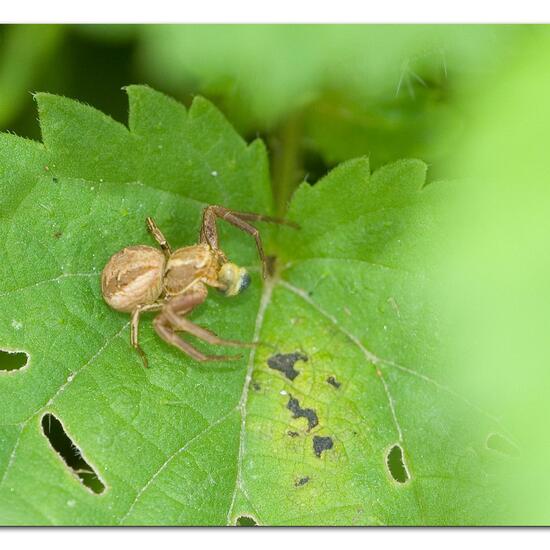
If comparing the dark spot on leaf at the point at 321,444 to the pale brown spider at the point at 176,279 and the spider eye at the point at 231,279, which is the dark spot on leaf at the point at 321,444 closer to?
the pale brown spider at the point at 176,279

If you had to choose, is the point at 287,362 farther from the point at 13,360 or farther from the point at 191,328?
the point at 13,360

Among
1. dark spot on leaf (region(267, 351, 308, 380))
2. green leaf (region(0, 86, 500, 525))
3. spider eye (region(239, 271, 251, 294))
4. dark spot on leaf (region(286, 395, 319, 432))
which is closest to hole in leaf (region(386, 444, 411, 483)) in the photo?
green leaf (region(0, 86, 500, 525))

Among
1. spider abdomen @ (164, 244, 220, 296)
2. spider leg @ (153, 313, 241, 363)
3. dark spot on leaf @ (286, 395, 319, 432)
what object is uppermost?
spider abdomen @ (164, 244, 220, 296)

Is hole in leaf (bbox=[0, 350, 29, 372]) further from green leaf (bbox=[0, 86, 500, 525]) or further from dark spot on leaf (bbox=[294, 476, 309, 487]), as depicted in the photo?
dark spot on leaf (bbox=[294, 476, 309, 487])

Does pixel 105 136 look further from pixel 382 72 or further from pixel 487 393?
pixel 487 393

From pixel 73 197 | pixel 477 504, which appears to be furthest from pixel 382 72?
pixel 477 504
